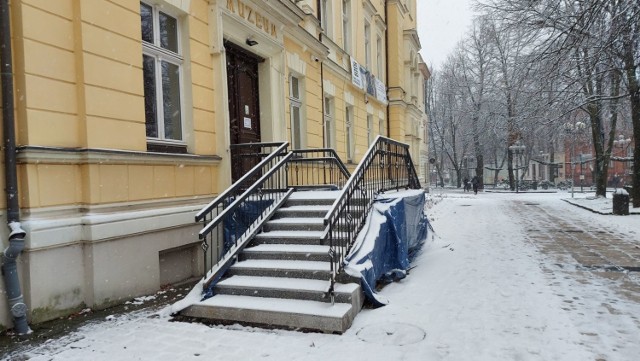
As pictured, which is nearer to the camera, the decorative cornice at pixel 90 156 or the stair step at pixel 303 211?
the decorative cornice at pixel 90 156

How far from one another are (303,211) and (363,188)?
997mm

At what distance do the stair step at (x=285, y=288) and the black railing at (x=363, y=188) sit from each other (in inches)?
5.6

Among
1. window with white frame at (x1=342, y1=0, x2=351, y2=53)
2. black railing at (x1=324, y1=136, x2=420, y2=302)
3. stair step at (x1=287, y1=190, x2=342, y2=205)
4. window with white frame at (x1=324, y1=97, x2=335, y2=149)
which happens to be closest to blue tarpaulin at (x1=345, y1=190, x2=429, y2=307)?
black railing at (x1=324, y1=136, x2=420, y2=302)

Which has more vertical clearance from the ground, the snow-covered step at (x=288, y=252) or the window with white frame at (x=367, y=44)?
the window with white frame at (x=367, y=44)

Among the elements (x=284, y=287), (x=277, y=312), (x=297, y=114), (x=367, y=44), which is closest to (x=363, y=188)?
(x=284, y=287)

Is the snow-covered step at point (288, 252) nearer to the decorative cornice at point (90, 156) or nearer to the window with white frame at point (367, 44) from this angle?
the decorative cornice at point (90, 156)

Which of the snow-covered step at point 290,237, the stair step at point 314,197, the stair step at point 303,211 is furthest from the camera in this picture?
the stair step at point 314,197

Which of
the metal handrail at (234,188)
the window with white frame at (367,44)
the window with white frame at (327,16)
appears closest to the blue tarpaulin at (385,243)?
the metal handrail at (234,188)

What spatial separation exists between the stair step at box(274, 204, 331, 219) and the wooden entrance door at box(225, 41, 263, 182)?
1.59m

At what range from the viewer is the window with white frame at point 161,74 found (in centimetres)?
627

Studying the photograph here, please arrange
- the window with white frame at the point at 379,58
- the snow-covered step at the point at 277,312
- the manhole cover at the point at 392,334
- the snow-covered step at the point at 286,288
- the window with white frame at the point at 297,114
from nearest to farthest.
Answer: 1. the manhole cover at the point at 392,334
2. the snow-covered step at the point at 277,312
3. the snow-covered step at the point at 286,288
4. the window with white frame at the point at 297,114
5. the window with white frame at the point at 379,58

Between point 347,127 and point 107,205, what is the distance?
10.8 m

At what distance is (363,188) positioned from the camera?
22.1 feet

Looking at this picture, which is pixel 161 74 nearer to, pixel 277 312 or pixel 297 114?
pixel 277 312
